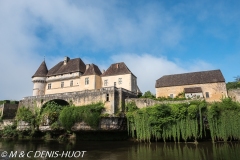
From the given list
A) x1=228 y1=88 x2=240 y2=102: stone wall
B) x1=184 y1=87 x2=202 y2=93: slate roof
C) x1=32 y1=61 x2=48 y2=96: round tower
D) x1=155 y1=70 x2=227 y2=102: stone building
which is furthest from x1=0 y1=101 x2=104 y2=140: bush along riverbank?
x1=228 y1=88 x2=240 y2=102: stone wall

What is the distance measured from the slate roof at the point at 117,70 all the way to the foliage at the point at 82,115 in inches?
298

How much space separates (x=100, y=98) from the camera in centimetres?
2581

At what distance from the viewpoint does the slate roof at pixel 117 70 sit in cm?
3025

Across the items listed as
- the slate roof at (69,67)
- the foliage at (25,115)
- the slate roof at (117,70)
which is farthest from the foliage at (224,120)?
the foliage at (25,115)

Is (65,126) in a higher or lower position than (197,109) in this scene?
lower

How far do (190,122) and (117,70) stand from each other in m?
15.1

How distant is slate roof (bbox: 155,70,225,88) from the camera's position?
96.3ft

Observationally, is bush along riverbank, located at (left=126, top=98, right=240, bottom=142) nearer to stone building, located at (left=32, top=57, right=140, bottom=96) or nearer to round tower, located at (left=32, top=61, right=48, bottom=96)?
stone building, located at (left=32, top=57, right=140, bottom=96)

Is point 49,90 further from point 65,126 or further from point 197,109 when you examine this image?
point 197,109

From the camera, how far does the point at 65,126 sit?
2456 cm

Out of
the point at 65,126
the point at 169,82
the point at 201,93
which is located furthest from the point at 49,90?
the point at 201,93

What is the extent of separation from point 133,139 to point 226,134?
11.1 meters

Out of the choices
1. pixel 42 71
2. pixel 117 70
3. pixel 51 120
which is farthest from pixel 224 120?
pixel 42 71

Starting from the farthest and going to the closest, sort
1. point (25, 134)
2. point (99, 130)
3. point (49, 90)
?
point (49, 90) → point (25, 134) → point (99, 130)
